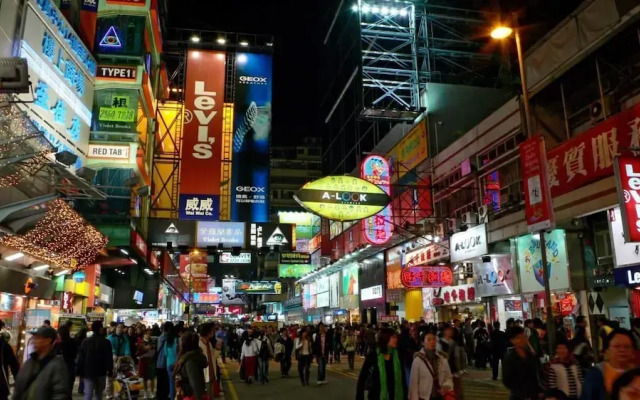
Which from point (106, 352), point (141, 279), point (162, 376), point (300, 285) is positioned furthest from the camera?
point (300, 285)

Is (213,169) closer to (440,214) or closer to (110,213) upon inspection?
(110,213)

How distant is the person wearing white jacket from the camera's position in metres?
6.69

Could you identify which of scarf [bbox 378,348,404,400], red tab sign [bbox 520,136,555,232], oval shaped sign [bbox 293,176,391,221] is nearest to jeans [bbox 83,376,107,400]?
scarf [bbox 378,348,404,400]

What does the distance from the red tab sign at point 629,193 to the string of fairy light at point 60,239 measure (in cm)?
1378

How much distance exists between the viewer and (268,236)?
2278 cm

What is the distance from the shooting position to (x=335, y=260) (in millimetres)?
39875

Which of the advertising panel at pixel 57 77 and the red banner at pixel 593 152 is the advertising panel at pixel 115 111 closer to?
the advertising panel at pixel 57 77

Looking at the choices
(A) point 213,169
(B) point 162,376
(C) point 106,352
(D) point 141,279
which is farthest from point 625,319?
(D) point 141,279

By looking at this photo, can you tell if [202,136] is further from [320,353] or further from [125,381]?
[125,381]

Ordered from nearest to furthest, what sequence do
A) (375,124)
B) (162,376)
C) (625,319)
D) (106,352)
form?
(106,352) → (162,376) → (625,319) → (375,124)

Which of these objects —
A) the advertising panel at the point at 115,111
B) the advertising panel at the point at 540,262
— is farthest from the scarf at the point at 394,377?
the advertising panel at the point at 115,111

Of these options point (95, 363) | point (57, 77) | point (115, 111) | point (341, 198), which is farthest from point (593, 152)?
point (115, 111)

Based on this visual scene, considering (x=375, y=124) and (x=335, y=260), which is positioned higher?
(x=375, y=124)

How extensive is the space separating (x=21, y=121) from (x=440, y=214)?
19.0 metres
